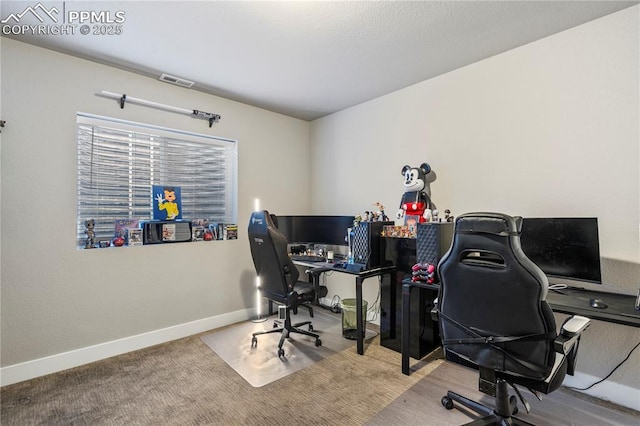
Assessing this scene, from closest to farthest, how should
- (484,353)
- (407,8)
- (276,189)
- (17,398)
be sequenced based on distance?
1. (484,353)
2. (407,8)
3. (17,398)
4. (276,189)

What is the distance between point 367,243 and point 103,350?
2.47m

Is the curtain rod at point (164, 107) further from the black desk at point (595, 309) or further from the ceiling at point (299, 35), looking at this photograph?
the black desk at point (595, 309)

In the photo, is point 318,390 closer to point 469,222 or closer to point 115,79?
point 469,222

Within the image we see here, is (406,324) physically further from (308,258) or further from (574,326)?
(308,258)

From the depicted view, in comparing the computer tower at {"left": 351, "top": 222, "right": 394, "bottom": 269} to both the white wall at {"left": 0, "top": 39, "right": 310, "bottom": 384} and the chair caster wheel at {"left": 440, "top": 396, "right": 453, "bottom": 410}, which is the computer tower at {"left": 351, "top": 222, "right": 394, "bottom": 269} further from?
the white wall at {"left": 0, "top": 39, "right": 310, "bottom": 384}

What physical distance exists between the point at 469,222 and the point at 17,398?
3.08 m

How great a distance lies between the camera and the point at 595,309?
1.58 metres

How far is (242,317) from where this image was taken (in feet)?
11.1

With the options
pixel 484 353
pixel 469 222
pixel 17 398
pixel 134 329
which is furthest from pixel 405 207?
pixel 17 398

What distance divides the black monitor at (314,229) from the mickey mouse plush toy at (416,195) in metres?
0.77

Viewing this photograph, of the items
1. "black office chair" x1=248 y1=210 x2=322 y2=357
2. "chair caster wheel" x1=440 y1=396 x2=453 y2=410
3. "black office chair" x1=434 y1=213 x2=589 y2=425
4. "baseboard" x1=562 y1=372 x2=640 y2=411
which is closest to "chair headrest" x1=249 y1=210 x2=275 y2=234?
"black office chair" x1=248 y1=210 x2=322 y2=357

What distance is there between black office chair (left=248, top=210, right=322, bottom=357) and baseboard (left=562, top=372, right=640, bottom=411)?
6.35 feet

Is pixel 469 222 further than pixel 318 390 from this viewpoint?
No

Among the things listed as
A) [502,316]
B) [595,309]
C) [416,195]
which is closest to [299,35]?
[416,195]
